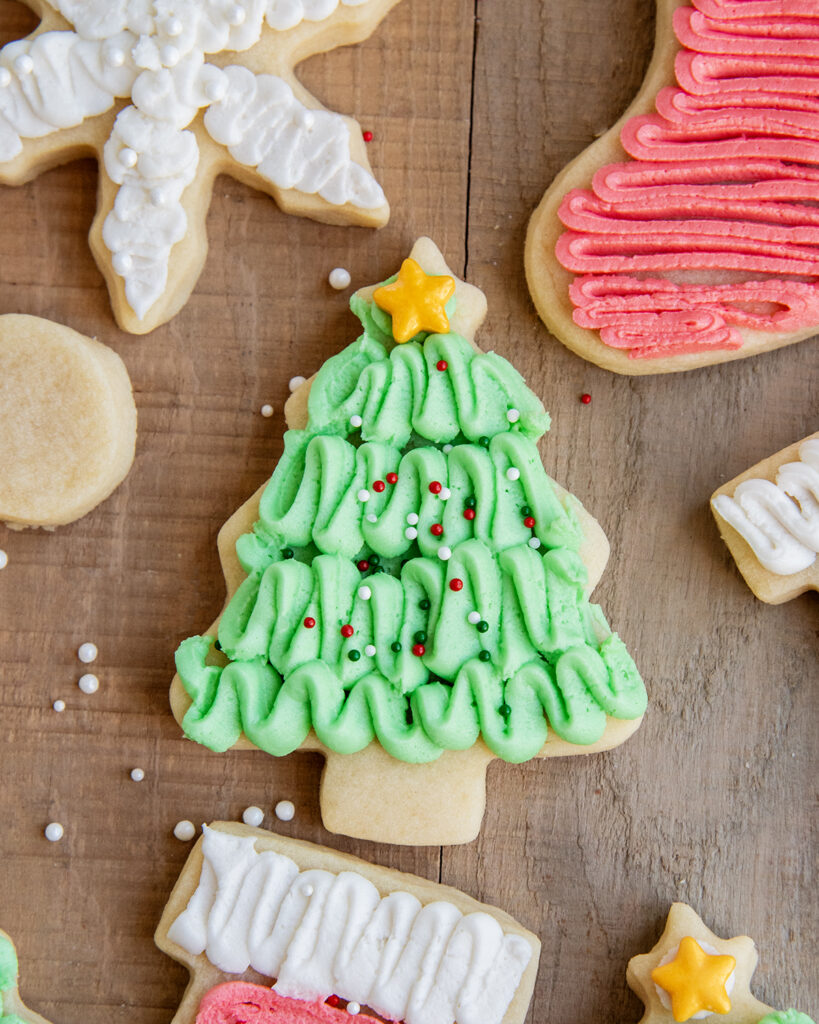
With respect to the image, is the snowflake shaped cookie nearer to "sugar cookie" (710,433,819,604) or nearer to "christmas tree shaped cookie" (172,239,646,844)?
"christmas tree shaped cookie" (172,239,646,844)

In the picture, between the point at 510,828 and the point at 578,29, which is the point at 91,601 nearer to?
the point at 510,828

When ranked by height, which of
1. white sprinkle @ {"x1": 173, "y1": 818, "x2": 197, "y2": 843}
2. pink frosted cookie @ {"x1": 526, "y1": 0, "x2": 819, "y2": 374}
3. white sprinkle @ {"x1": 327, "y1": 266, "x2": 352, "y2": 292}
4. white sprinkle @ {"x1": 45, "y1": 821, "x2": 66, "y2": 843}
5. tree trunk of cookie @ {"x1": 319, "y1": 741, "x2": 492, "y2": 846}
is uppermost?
pink frosted cookie @ {"x1": 526, "y1": 0, "x2": 819, "y2": 374}

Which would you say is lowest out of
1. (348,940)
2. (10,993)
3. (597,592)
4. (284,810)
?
(10,993)

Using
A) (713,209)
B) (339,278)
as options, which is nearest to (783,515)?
(713,209)

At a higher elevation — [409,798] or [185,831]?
[409,798]

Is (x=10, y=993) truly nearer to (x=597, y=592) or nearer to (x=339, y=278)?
(x=597, y=592)

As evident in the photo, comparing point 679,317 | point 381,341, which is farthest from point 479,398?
point 679,317

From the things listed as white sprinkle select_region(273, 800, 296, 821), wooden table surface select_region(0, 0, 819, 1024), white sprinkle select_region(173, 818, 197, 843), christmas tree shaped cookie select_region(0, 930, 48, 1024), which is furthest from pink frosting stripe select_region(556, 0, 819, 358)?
christmas tree shaped cookie select_region(0, 930, 48, 1024)

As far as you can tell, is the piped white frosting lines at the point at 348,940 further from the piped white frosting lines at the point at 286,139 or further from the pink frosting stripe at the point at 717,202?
the piped white frosting lines at the point at 286,139
